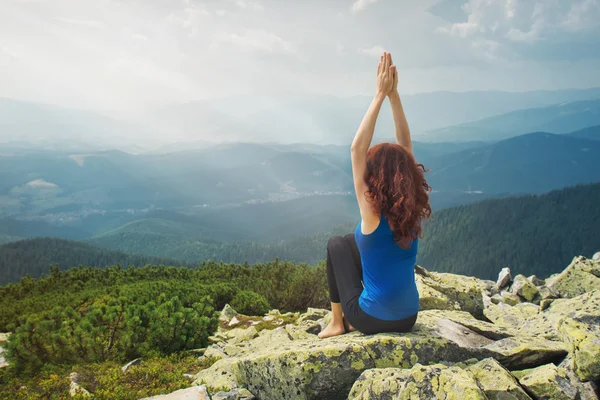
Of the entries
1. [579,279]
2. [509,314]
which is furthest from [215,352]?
[579,279]

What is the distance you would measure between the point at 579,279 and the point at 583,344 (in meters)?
11.6

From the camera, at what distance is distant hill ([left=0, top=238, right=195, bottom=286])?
13250 centimetres

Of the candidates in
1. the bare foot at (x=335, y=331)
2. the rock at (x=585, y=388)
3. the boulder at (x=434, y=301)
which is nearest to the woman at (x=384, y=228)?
the bare foot at (x=335, y=331)

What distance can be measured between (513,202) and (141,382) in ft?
732

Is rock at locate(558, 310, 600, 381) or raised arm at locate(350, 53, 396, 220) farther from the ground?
raised arm at locate(350, 53, 396, 220)

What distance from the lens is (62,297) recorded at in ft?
44.1

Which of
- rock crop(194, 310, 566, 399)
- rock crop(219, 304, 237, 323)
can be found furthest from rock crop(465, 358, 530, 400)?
rock crop(219, 304, 237, 323)

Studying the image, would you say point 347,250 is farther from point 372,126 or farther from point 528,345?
point 528,345

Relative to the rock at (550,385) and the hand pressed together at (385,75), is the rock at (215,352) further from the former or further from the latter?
the hand pressed together at (385,75)

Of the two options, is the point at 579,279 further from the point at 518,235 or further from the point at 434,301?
the point at 518,235

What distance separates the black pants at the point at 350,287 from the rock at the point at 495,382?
1252 mm

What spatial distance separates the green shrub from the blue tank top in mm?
8644

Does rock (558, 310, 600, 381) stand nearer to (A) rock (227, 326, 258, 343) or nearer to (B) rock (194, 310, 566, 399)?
(B) rock (194, 310, 566, 399)

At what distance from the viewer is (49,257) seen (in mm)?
146375
